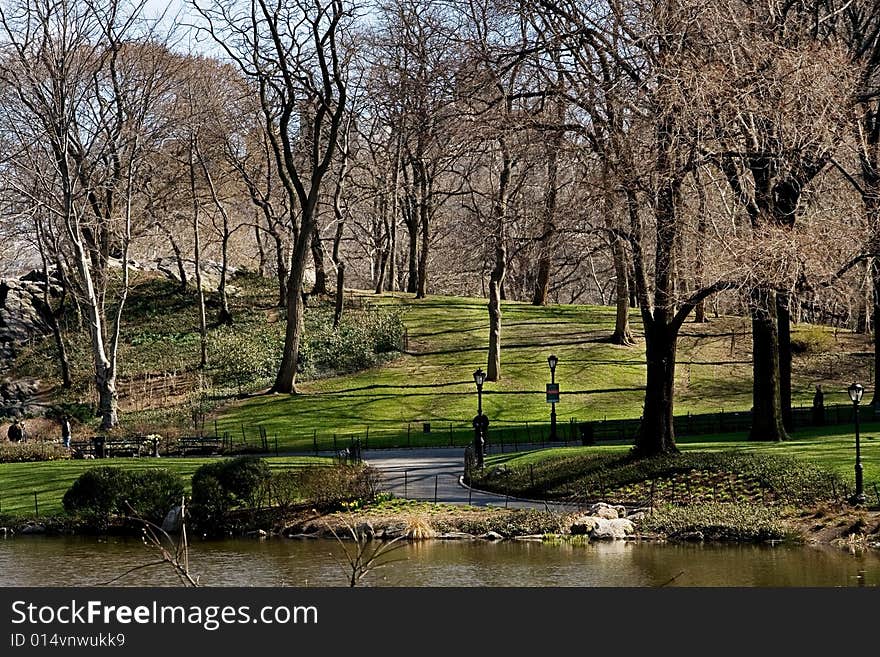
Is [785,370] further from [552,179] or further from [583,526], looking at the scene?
[583,526]

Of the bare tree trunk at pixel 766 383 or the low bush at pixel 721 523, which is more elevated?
the bare tree trunk at pixel 766 383

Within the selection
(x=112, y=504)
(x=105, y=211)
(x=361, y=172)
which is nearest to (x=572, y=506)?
(x=112, y=504)

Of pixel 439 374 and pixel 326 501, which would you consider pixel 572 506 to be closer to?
pixel 326 501

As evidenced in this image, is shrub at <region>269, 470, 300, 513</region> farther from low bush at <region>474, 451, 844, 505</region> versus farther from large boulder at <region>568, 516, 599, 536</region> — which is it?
large boulder at <region>568, 516, 599, 536</region>

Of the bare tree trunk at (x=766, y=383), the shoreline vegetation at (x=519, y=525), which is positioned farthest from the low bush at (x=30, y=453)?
the bare tree trunk at (x=766, y=383)

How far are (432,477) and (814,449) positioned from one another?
9606 mm

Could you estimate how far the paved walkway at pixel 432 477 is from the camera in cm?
2669

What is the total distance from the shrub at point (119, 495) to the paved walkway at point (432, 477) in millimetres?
5344

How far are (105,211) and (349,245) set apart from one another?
3997 cm

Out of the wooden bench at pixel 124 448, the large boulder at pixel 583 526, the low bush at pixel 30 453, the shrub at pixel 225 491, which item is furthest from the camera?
the wooden bench at pixel 124 448

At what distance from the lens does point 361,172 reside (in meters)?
71.4

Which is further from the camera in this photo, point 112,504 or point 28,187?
point 28,187

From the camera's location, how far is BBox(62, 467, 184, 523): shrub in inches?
998

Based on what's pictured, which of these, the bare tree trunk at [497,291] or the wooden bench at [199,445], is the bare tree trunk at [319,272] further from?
the wooden bench at [199,445]
